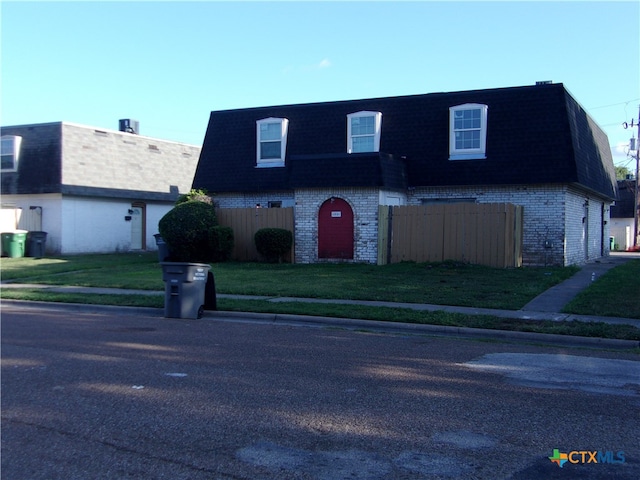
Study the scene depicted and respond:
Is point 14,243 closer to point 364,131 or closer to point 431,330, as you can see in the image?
point 364,131

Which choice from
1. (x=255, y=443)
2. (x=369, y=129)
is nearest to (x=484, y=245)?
(x=369, y=129)

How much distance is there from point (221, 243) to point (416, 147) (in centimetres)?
803

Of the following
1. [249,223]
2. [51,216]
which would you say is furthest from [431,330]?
[51,216]

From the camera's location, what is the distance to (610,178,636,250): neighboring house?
48.6 metres

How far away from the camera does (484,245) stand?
20969 millimetres

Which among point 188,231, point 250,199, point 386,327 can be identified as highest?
point 250,199

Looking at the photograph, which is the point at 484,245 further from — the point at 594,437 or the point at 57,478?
the point at 57,478

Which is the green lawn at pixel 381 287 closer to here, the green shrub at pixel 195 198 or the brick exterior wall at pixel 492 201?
the brick exterior wall at pixel 492 201

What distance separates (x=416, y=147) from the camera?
24.0 meters

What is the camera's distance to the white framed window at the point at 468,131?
23.0 metres

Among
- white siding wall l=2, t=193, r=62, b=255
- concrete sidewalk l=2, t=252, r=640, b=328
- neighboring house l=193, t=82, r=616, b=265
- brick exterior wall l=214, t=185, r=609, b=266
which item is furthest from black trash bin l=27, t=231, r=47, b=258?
brick exterior wall l=214, t=185, r=609, b=266

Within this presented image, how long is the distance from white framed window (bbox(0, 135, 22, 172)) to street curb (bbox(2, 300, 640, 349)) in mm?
17795

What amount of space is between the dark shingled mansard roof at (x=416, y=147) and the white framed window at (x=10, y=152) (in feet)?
30.9

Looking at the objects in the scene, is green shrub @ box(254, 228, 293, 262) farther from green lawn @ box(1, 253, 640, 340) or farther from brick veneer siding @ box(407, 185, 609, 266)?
brick veneer siding @ box(407, 185, 609, 266)
